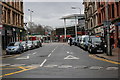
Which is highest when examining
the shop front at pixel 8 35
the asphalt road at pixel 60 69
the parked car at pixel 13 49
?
the shop front at pixel 8 35

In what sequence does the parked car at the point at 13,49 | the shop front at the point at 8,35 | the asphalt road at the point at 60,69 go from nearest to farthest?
the asphalt road at the point at 60,69 → the parked car at the point at 13,49 → the shop front at the point at 8,35

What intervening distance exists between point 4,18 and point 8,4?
142 inches

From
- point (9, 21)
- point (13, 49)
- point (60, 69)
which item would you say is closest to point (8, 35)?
point (9, 21)

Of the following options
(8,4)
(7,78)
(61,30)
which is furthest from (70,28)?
(7,78)

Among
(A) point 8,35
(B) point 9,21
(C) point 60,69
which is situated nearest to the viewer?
(C) point 60,69

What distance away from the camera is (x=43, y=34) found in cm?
11469

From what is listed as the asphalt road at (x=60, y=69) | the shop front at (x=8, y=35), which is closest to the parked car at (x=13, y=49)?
the asphalt road at (x=60, y=69)

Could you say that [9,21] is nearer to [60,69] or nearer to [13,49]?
[13,49]

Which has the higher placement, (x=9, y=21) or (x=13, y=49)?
(x=9, y=21)

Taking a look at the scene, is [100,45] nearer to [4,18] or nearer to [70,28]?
[4,18]

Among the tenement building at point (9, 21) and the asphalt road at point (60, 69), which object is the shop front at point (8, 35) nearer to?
the tenement building at point (9, 21)

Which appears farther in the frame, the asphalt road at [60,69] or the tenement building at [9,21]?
the tenement building at [9,21]

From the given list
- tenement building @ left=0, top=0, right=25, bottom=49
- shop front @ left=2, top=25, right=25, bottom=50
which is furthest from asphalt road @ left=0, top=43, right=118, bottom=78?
tenement building @ left=0, top=0, right=25, bottom=49

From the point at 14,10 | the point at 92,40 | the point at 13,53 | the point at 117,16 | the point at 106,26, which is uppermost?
the point at 14,10
